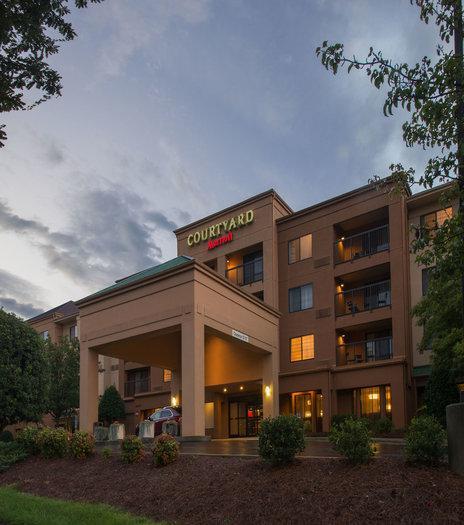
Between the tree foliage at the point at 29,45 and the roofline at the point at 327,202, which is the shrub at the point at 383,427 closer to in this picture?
the roofline at the point at 327,202

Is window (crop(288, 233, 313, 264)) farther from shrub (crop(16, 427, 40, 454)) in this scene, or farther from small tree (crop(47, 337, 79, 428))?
shrub (crop(16, 427, 40, 454))

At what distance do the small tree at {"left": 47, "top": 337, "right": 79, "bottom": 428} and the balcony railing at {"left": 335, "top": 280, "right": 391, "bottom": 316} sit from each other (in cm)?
1947

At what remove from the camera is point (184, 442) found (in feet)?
73.9

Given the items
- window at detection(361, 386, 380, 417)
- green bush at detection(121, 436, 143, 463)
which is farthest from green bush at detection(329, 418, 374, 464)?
window at detection(361, 386, 380, 417)

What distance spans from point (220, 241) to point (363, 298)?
10388 mm

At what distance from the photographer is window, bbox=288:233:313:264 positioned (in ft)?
130

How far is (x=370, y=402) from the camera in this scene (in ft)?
117

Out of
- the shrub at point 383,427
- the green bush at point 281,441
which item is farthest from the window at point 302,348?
the green bush at point 281,441

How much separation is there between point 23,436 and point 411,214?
2379 cm

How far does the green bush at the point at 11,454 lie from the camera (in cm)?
2028

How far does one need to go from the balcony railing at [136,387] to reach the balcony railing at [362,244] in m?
19.0

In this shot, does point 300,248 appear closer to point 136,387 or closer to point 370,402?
point 370,402

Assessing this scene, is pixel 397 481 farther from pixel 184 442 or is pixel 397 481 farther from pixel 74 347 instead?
pixel 74 347

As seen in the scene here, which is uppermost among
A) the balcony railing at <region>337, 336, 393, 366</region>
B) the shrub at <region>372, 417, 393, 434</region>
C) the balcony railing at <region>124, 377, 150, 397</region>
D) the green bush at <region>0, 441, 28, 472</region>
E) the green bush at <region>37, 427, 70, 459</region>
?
the balcony railing at <region>337, 336, 393, 366</region>
